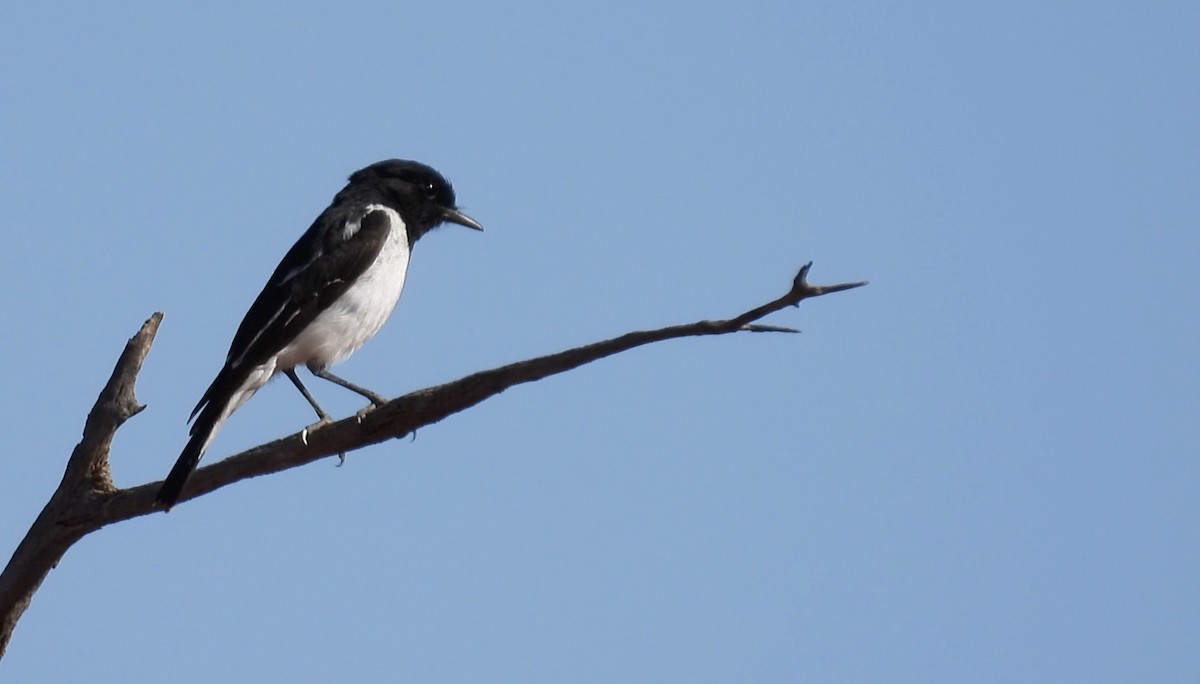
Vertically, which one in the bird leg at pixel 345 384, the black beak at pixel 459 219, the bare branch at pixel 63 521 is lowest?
the bare branch at pixel 63 521

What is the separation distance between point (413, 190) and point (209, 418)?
2.53 metres

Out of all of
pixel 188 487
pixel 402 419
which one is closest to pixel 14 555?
pixel 188 487

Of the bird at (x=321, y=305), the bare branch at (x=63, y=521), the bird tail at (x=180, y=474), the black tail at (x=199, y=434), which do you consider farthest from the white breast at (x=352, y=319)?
the bare branch at (x=63, y=521)

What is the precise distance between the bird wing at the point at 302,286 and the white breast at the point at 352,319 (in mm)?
44

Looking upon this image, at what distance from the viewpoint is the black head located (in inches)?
373

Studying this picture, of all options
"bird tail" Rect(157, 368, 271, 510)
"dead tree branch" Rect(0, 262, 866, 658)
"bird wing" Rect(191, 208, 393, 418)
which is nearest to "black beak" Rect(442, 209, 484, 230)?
"bird wing" Rect(191, 208, 393, 418)

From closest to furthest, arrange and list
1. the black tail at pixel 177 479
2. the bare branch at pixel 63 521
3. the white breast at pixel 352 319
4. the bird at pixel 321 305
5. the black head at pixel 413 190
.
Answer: the black tail at pixel 177 479 < the bare branch at pixel 63 521 < the bird at pixel 321 305 < the white breast at pixel 352 319 < the black head at pixel 413 190

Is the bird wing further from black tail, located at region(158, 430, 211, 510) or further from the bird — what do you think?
black tail, located at region(158, 430, 211, 510)

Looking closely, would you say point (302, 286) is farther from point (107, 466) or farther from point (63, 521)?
point (63, 521)

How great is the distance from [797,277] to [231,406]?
3.65 meters

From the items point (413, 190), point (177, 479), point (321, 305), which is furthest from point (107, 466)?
point (413, 190)

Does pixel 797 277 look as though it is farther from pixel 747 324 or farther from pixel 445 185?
pixel 445 185

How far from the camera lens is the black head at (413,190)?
9.48 m

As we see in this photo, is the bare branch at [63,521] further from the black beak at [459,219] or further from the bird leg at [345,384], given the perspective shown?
the black beak at [459,219]
